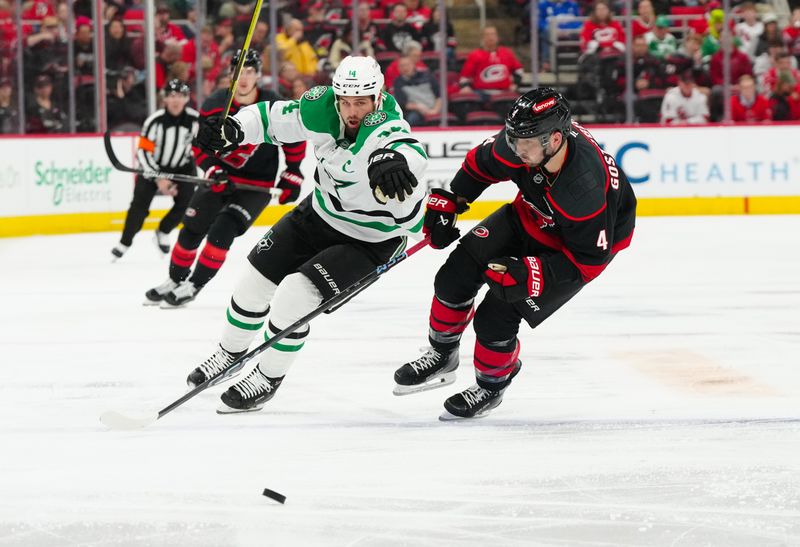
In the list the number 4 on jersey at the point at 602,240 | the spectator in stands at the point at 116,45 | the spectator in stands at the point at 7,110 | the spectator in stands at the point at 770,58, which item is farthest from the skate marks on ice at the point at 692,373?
the spectator in stands at the point at 770,58

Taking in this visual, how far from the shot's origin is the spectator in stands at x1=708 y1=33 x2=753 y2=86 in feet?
35.7

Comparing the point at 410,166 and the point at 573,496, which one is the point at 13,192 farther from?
the point at 573,496

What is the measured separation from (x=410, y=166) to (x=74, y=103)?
23.1ft

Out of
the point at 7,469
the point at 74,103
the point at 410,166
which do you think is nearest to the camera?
the point at 7,469

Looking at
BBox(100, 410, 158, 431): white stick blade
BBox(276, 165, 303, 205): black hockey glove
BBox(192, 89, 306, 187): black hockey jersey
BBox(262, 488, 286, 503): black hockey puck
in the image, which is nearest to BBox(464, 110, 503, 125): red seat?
BBox(192, 89, 306, 187): black hockey jersey

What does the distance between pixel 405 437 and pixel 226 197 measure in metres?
2.69

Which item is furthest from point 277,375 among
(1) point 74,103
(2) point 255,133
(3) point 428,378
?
(1) point 74,103

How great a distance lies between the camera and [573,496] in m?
2.88

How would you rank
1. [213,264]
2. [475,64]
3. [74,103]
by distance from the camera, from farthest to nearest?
[475,64] → [74,103] → [213,264]

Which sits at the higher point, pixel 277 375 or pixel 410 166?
pixel 410 166

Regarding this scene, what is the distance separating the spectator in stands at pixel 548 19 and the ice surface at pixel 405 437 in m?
5.08

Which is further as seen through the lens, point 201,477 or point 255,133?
point 255,133

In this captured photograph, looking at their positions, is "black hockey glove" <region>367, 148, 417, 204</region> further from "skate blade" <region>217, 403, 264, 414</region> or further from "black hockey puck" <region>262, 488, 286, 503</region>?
"black hockey puck" <region>262, 488, 286, 503</region>

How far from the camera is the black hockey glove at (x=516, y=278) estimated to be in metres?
3.38
